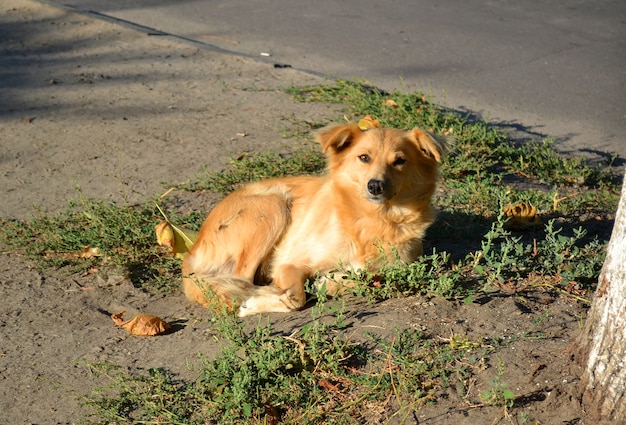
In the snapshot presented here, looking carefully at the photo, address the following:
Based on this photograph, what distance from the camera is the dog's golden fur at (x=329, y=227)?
16.9ft

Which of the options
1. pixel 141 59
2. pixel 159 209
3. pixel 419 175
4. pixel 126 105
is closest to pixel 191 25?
pixel 141 59

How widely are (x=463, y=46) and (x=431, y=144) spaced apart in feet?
20.0

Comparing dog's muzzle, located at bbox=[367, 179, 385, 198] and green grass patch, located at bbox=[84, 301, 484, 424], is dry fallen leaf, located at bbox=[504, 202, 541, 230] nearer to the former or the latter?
dog's muzzle, located at bbox=[367, 179, 385, 198]

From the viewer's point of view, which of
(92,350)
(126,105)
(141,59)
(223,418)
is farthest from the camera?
(141,59)

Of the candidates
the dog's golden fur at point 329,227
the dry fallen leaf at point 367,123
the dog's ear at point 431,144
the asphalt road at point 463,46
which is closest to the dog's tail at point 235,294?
the dog's golden fur at point 329,227

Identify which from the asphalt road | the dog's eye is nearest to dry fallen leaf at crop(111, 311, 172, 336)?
the dog's eye

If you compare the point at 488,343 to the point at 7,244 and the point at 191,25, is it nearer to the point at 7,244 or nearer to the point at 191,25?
the point at 7,244

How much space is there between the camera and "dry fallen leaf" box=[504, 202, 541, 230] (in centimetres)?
594

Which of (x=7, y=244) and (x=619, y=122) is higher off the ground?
(x=619, y=122)

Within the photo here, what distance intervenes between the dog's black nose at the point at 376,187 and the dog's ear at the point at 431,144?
41 centimetres

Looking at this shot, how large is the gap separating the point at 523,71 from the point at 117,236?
594 cm

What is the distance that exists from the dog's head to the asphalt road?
3114 millimetres

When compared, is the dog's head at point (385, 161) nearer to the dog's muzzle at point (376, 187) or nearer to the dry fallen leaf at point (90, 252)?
the dog's muzzle at point (376, 187)

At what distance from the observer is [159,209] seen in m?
6.31
